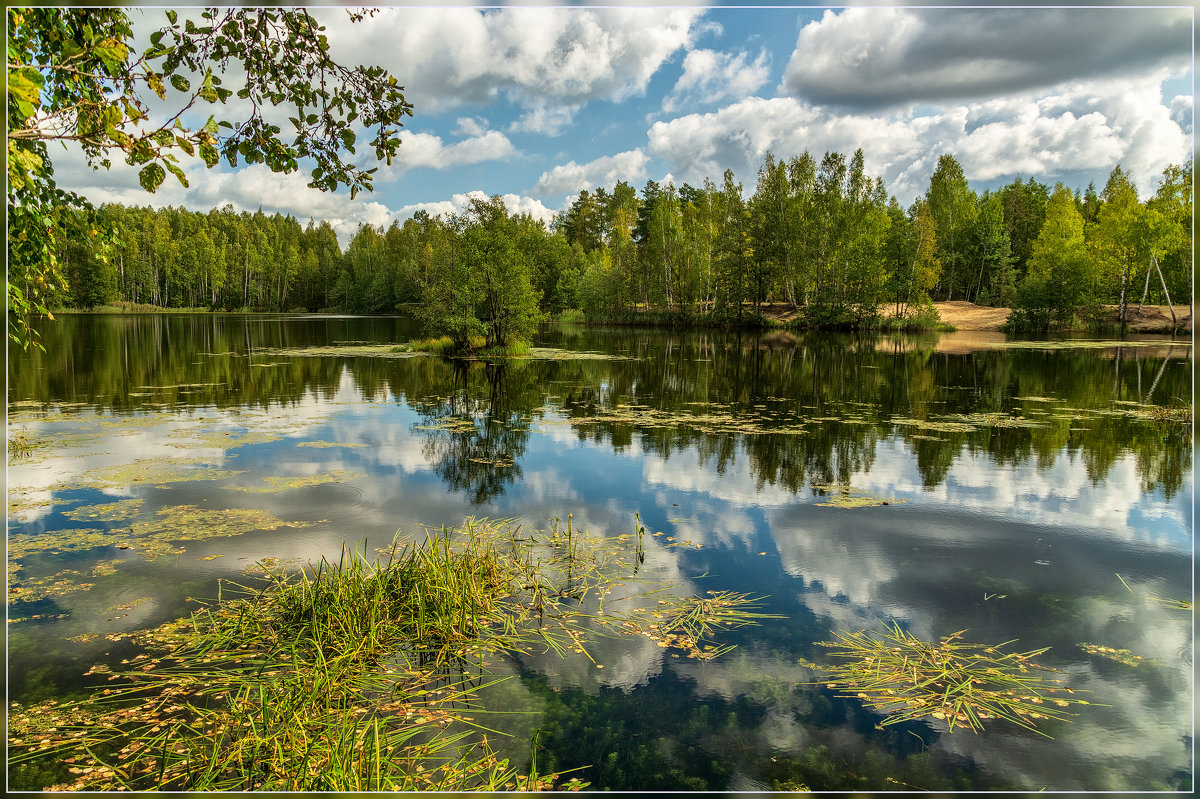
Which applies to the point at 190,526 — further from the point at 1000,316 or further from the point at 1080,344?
the point at 1000,316

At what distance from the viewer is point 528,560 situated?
27.3 ft

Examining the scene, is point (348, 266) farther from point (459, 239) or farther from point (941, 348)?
point (941, 348)

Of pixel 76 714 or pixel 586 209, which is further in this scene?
pixel 586 209

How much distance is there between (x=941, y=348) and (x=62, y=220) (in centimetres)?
4883

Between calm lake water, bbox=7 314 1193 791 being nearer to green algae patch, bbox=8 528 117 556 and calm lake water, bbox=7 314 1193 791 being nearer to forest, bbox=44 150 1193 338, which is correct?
green algae patch, bbox=8 528 117 556

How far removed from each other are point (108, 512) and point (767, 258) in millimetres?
62602

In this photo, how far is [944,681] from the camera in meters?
6.13

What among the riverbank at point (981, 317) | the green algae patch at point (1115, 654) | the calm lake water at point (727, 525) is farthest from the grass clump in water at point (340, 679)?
the riverbank at point (981, 317)

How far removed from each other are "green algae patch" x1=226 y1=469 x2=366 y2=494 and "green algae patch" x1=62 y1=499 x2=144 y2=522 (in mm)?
1550

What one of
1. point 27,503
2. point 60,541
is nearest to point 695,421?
point 60,541

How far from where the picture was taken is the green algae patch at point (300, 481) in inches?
474

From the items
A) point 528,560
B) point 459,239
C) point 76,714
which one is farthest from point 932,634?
point 459,239

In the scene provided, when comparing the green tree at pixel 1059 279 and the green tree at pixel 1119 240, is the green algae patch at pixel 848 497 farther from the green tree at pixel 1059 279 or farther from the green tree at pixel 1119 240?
the green tree at pixel 1059 279

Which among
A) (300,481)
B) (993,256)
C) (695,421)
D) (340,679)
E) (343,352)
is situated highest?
(993,256)
